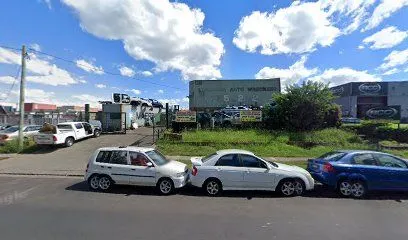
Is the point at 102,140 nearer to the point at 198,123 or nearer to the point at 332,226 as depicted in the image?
the point at 198,123

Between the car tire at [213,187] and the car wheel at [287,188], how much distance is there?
181 centimetres

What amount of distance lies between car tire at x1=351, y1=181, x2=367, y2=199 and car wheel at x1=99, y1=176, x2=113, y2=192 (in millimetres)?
7347

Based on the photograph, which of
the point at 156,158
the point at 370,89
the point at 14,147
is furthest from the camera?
the point at 370,89

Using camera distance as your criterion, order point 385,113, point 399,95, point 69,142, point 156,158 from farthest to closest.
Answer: point 399,95
point 385,113
point 69,142
point 156,158

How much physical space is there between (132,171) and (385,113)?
53.7 metres

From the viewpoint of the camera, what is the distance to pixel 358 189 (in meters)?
9.64

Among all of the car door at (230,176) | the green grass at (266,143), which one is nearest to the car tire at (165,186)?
the car door at (230,176)

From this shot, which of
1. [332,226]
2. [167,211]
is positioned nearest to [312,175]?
[332,226]

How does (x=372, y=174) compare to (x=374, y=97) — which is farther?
(x=374, y=97)

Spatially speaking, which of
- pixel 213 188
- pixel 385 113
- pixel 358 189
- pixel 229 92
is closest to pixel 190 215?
pixel 213 188

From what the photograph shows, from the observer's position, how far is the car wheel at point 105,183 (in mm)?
9930

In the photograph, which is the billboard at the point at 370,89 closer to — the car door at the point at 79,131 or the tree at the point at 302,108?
the tree at the point at 302,108

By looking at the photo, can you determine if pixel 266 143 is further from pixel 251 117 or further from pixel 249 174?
pixel 249 174

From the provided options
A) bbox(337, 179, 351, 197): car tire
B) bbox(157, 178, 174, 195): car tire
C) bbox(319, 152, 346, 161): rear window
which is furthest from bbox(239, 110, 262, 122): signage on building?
bbox(157, 178, 174, 195): car tire
